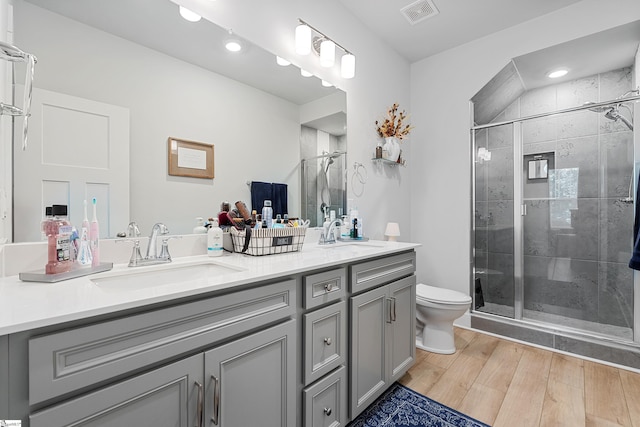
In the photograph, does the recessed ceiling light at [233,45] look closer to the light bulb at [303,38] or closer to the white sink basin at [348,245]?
the light bulb at [303,38]

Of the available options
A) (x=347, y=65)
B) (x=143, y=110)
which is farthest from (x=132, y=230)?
(x=347, y=65)

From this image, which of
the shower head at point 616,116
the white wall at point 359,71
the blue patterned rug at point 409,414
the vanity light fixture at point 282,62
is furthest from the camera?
the shower head at point 616,116

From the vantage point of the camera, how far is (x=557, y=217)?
266 cm

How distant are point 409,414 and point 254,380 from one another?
1045 millimetres

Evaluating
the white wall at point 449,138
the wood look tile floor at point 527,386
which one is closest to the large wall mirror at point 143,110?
the wood look tile floor at point 527,386

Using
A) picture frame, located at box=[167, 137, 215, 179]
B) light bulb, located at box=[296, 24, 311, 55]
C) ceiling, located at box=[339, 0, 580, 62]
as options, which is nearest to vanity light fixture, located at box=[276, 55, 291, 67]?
light bulb, located at box=[296, 24, 311, 55]

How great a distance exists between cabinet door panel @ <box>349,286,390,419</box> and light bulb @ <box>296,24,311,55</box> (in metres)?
1.56

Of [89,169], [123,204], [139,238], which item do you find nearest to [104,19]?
[89,169]

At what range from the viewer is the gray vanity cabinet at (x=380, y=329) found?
54.6 inches

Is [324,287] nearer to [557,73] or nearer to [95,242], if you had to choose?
[95,242]

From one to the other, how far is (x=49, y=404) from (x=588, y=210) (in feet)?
11.7

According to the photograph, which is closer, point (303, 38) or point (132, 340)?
point (132, 340)

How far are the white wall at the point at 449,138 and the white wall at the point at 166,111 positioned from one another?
169 cm

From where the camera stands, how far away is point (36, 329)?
60cm
